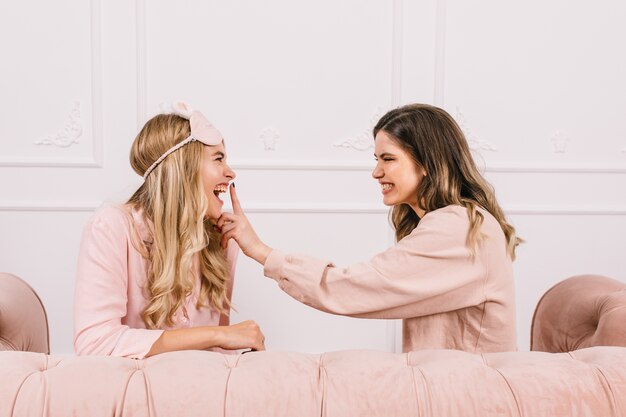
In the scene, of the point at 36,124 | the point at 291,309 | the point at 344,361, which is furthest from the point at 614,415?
the point at 36,124

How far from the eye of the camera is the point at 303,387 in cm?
92

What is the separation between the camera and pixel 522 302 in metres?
3.38

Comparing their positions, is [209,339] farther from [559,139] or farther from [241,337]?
[559,139]

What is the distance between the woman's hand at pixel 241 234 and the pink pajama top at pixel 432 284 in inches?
3.2

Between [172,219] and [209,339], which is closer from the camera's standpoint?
[209,339]

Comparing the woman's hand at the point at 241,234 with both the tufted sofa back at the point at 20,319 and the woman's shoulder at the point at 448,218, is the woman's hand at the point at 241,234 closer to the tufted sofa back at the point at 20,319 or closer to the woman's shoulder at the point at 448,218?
the woman's shoulder at the point at 448,218

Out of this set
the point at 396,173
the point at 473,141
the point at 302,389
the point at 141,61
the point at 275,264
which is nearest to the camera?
the point at 302,389

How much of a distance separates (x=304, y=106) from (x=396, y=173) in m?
1.49

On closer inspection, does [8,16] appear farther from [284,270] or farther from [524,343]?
[524,343]

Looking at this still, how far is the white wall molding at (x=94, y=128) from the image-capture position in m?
3.14

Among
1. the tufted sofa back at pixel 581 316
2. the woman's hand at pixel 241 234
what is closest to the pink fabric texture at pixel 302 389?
the tufted sofa back at pixel 581 316

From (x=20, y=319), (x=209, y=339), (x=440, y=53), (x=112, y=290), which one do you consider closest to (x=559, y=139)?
(x=440, y=53)

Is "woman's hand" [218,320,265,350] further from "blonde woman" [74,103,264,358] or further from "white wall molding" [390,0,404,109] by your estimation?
"white wall molding" [390,0,404,109]

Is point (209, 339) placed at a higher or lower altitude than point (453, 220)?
lower
